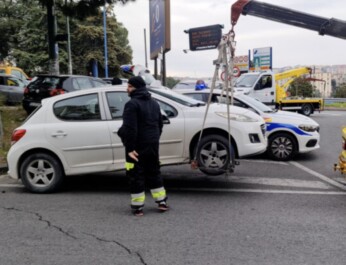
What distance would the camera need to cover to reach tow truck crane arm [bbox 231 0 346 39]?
10023 mm

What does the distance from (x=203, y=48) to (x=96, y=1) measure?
23.6 metres

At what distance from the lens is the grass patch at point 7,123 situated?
10329 millimetres

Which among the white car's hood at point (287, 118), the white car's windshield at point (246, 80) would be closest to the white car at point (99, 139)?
the white car's hood at point (287, 118)

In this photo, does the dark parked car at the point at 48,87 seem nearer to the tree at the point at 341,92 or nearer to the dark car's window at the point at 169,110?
the dark car's window at the point at 169,110

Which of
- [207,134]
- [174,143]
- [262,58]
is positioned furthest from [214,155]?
[262,58]

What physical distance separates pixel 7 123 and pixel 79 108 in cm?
700

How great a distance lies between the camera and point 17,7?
1672 inches

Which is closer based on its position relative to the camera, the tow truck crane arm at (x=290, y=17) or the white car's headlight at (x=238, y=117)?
the white car's headlight at (x=238, y=117)

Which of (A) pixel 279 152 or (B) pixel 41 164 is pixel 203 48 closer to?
(A) pixel 279 152

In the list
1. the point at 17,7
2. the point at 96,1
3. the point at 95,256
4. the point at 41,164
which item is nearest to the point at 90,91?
the point at 41,164

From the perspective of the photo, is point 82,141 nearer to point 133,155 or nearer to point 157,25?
point 133,155

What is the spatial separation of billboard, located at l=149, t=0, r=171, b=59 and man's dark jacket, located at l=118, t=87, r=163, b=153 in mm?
13818

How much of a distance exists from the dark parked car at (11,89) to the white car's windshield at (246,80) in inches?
395

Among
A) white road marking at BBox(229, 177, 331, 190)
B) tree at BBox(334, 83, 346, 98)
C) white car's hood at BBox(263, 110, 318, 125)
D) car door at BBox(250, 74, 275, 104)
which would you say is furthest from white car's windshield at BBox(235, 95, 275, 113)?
tree at BBox(334, 83, 346, 98)
